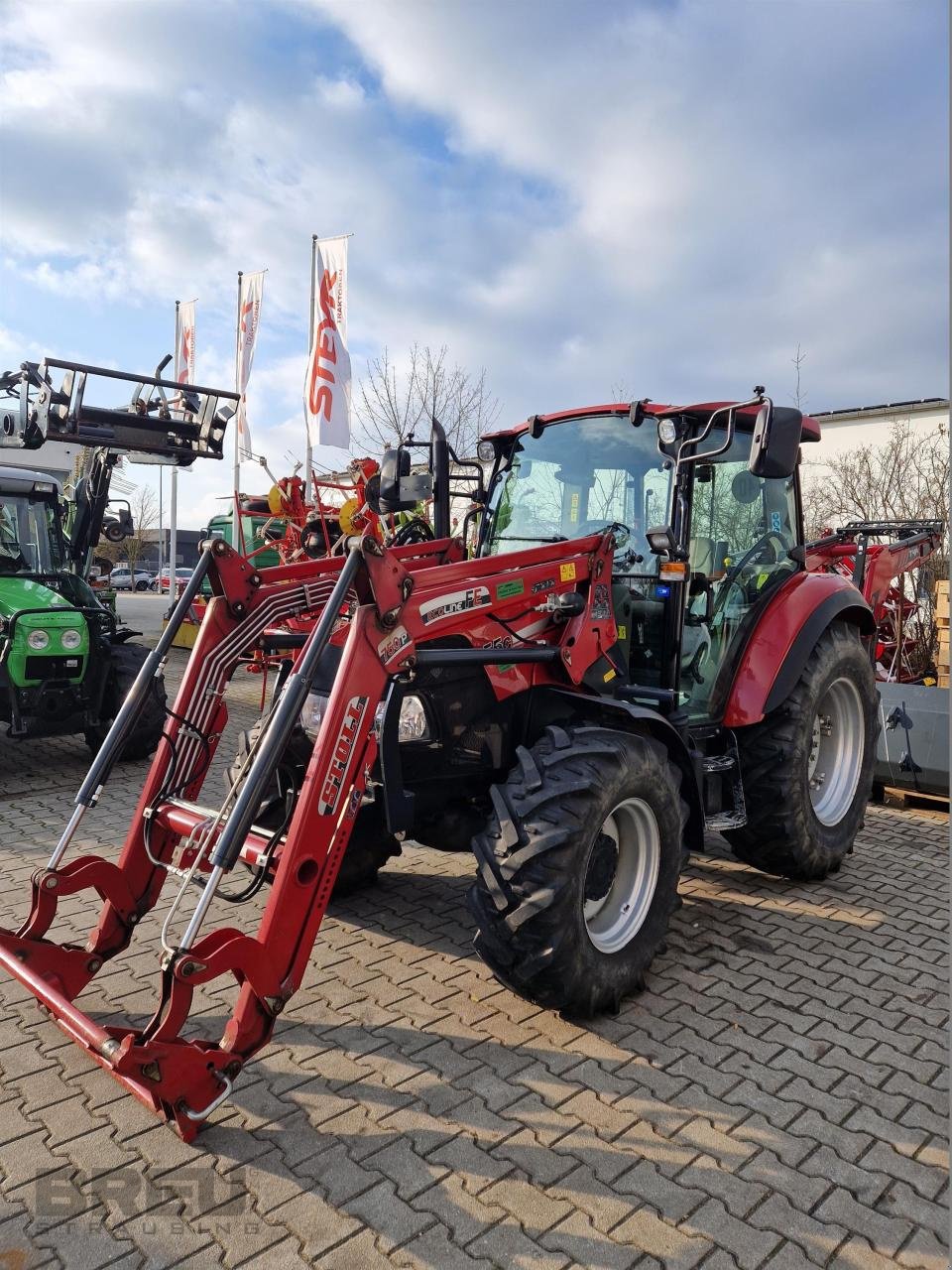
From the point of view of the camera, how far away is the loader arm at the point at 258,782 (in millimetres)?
2678

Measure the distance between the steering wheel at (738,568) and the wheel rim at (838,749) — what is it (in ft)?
3.27

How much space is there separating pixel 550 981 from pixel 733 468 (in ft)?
9.14

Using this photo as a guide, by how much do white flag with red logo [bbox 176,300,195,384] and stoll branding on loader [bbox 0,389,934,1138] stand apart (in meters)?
14.1

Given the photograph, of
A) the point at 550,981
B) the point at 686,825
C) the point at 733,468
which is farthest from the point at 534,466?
the point at 550,981

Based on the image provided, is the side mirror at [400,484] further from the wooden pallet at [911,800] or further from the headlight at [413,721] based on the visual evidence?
the wooden pallet at [911,800]

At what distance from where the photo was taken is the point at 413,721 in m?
3.77

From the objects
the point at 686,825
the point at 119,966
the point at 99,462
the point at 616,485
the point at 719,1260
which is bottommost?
the point at 719,1260

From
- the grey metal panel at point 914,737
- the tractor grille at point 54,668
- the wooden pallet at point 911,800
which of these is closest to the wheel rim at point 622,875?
the grey metal panel at point 914,737

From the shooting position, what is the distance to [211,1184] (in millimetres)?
2531

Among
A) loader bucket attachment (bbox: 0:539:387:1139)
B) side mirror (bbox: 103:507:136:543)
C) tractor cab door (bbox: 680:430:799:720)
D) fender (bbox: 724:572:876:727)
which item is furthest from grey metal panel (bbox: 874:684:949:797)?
side mirror (bbox: 103:507:136:543)

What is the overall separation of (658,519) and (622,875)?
1.71 metres

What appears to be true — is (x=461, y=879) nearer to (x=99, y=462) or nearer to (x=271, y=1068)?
(x=271, y=1068)

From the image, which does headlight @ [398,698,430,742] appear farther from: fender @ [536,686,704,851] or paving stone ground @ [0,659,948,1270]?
paving stone ground @ [0,659,948,1270]

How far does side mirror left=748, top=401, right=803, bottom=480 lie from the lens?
3.70 meters
